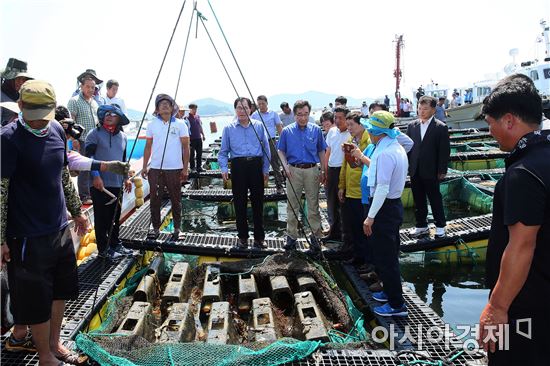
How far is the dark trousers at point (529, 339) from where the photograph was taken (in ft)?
6.47

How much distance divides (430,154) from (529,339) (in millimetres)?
3935

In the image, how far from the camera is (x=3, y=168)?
2541 mm

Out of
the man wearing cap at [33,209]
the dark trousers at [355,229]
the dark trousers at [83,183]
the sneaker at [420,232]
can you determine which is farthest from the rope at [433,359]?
Result: the dark trousers at [83,183]

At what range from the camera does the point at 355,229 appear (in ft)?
16.3

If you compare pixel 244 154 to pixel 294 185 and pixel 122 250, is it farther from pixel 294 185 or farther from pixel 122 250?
pixel 122 250

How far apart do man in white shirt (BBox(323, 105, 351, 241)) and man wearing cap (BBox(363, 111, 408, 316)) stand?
5.47 feet

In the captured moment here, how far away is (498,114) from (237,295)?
3.53 m

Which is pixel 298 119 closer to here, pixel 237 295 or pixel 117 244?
pixel 237 295

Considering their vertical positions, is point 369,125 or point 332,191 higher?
point 369,125

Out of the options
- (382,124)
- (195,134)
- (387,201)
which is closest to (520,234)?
(387,201)

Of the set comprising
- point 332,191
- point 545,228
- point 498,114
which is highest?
point 498,114

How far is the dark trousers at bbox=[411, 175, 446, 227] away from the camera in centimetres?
575

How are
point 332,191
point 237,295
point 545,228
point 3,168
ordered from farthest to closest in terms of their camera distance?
point 332,191
point 237,295
point 3,168
point 545,228

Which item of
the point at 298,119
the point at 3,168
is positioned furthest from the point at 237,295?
the point at 3,168
